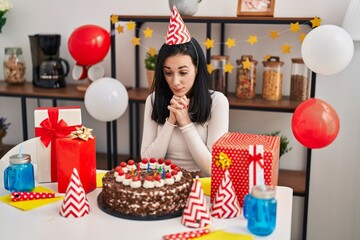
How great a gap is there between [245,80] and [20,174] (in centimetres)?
139

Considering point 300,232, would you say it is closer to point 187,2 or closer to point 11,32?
point 187,2

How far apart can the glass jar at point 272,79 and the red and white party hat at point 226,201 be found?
1273mm

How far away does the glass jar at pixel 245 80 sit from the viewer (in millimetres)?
2709

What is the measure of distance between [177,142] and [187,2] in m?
0.84

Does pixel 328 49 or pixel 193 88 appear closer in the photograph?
pixel 193 88

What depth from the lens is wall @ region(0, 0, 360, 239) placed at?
275cm

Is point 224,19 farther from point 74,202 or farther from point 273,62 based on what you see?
point 74,202

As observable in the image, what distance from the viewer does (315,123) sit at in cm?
209

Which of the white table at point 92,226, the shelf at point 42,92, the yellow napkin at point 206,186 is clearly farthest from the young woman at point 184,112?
the shelf at point 42,92

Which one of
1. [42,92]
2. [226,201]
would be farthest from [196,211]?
[42,92]

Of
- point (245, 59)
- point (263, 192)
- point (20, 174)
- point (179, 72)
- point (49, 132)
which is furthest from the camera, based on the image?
point (245, 59)

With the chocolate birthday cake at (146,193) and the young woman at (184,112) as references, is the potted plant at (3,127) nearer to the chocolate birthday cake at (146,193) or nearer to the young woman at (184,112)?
the young woman at (184,112)

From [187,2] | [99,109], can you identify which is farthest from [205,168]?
[187,2]

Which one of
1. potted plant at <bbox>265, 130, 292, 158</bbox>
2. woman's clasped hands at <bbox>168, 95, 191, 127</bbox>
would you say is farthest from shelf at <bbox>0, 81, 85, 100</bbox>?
potted plant at <bbox>265, 130, 292, 158</bbox>
